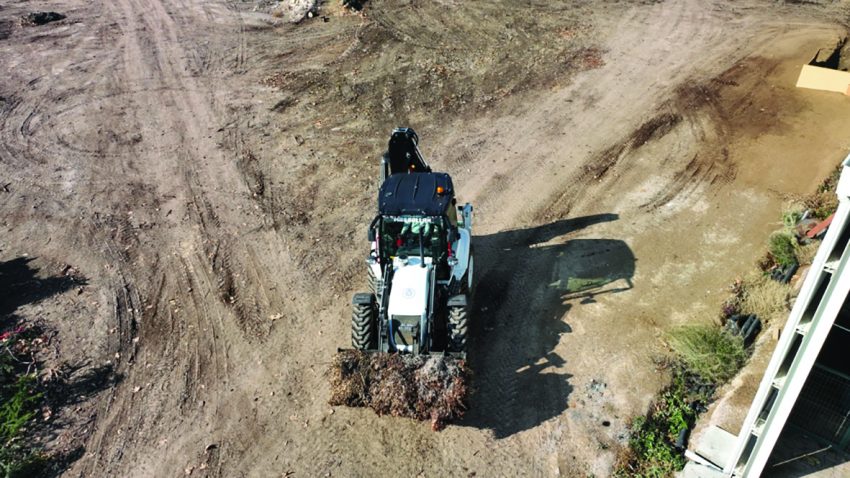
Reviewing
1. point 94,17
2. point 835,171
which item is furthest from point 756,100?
point 94,17

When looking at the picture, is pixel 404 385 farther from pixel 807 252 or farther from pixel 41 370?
pixel 807 252

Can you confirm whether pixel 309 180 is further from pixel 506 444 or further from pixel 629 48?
pixel 629 48

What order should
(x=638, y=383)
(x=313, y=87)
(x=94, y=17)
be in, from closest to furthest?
(x=638, y=383)
(x=313, y=87)
(x=94, y=17)

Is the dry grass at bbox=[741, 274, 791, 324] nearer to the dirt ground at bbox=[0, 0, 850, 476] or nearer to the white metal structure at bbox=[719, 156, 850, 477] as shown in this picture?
the dirt ground at bbox=[0, 0, 850, 476]

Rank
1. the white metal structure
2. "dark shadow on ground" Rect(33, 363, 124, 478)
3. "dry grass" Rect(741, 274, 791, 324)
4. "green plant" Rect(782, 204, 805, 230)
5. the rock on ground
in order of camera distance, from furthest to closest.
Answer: the rock on ground
"green plant" Rect(782, 204, 805, 230)
"dry grass" Rect(741, 274, 791, 324)
"dark shadow on ground" Rect(33, 363, 124, 478)
the white metal structure

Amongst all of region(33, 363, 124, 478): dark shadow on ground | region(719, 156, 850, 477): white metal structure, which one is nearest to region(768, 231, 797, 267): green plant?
region(719, 156, 850, 477): white metal structure

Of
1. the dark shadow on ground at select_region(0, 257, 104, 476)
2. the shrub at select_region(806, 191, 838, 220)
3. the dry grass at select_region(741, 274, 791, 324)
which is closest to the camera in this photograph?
the dark shadow on ground at select_region(0, 257, 104, 476)

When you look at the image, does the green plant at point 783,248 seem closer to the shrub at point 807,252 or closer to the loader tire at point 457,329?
the shrub at point 807,252

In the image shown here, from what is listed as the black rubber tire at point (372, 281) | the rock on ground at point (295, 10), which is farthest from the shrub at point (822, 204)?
the rock on ground at point (295, 10)
